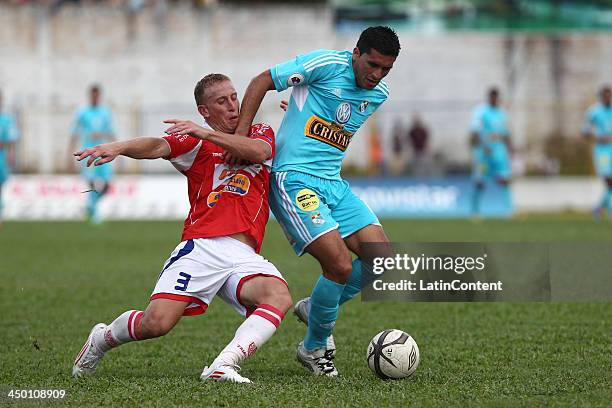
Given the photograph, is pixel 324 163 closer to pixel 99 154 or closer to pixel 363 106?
pixel 363 106

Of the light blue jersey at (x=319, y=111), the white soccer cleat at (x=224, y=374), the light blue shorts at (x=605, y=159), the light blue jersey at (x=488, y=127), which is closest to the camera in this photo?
the white soccer cleat at (x=224, y=374)

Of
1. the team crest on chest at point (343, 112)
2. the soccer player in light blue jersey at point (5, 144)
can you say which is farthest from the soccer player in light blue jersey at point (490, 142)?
the team crest on chest at point (343, 112)

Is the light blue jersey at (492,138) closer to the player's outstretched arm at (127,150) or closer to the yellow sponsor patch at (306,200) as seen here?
the yellow sponsor patch at (306,200)

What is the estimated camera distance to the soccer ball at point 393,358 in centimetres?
586

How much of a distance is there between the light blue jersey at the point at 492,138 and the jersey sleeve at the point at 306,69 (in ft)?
49.3

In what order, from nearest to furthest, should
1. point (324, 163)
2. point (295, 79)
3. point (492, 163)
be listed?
point (295, 79), point (324, 163), point (492, 163)

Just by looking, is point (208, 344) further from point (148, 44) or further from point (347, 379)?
point (148, 44)

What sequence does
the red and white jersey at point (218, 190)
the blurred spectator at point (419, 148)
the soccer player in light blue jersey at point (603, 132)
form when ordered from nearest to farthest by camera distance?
the red and white jersey at point (218, 190) → the soccer player in light blue jersey at point (603, 132) → the blurred spectator at point (419, 148)

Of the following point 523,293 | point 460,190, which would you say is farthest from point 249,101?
point 460,190

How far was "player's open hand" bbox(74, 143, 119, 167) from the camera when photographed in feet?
17.9

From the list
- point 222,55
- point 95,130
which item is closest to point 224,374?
point 95,130

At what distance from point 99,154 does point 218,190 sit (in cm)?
83

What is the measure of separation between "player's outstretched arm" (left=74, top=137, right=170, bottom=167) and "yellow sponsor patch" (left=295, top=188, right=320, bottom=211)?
79 centimetres

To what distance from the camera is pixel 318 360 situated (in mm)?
6262
